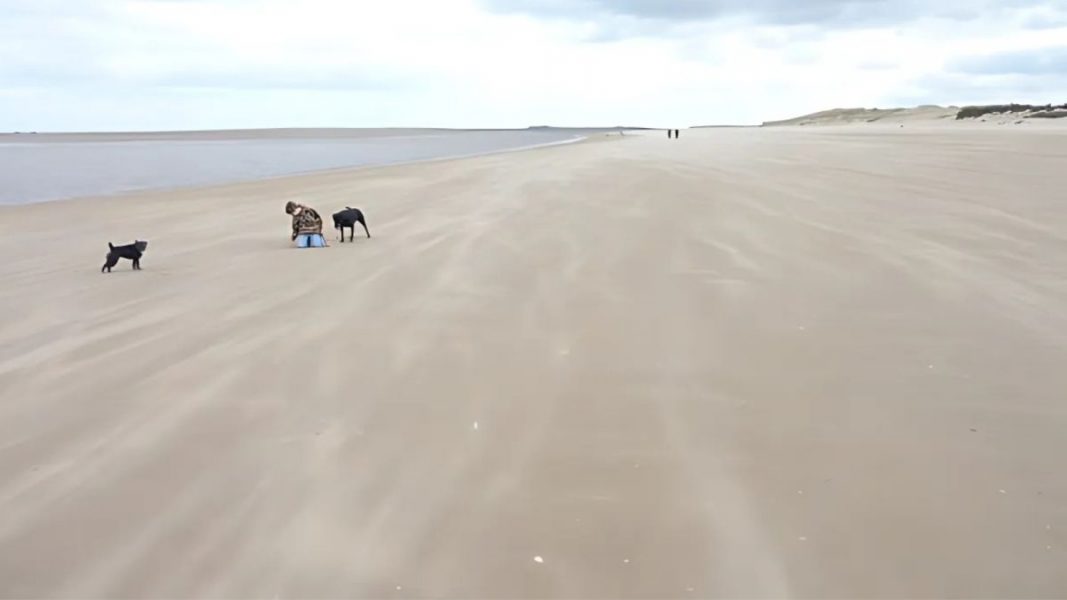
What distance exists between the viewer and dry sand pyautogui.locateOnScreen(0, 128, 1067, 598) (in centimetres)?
239

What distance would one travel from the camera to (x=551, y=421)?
3.37 m

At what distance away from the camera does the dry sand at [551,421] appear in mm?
2391

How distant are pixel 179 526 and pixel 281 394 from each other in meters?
1.17

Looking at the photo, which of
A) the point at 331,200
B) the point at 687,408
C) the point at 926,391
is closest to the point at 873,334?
the point at 926,391

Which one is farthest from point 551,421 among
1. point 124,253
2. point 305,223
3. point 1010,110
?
point 1010,110

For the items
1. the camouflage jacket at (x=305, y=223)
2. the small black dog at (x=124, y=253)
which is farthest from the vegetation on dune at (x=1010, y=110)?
the small black dog at (x=124, y=253)

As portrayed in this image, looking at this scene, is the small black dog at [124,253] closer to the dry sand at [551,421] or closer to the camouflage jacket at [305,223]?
the dry sand at [551,421]

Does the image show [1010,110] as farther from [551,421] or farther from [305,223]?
[551,421]

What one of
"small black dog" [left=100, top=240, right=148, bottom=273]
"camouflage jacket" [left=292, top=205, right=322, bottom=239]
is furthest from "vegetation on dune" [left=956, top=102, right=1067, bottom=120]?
"small black dog" [left=100, top=240, right=148, bottom=273]

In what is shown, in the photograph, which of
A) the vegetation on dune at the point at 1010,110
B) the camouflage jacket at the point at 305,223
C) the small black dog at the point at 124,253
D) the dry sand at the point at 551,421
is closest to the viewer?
the dry sand at the point at 551,421

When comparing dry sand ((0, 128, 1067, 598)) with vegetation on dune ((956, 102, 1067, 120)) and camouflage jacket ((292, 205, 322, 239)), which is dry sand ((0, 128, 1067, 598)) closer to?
camouflage jacket ((292, 205, 322, 239))

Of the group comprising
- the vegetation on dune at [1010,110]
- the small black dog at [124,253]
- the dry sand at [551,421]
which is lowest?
the dry sand at [551,421]

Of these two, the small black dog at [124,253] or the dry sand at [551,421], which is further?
the small black dog at [124,253]

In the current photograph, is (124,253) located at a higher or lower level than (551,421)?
higher
